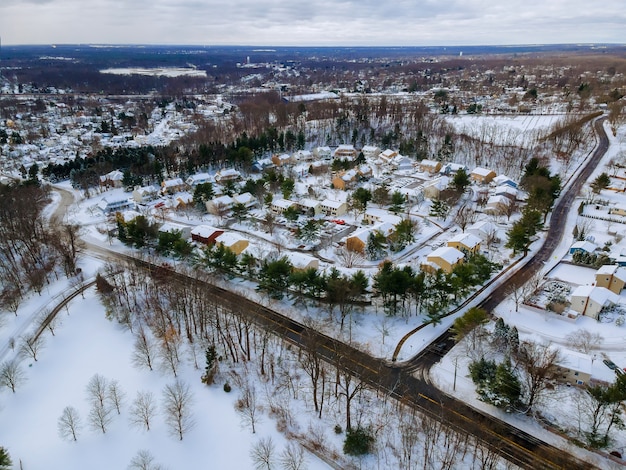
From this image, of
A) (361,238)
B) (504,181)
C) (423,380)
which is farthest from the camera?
(504,181)

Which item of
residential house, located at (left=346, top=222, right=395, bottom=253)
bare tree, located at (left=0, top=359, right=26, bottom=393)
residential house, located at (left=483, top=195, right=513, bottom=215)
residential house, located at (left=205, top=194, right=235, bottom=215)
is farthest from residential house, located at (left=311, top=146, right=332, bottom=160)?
bare tree, located at (left=0, top=359, right=26, bottom=393)

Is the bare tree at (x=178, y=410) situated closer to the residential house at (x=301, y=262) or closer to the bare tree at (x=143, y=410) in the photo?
the bare tree at (x=143, y=410)

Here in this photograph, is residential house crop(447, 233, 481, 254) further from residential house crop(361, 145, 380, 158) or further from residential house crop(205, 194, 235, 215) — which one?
residential house crop(361, 145, 380, 158)

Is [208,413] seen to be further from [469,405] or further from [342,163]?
[342,163]

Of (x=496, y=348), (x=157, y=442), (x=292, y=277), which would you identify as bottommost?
(x=157, y=442)

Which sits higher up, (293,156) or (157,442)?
(293,156)

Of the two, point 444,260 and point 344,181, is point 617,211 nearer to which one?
point 444,260

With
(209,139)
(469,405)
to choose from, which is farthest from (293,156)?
(469,405)

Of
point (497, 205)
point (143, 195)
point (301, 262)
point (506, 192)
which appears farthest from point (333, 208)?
point (143, 195)
